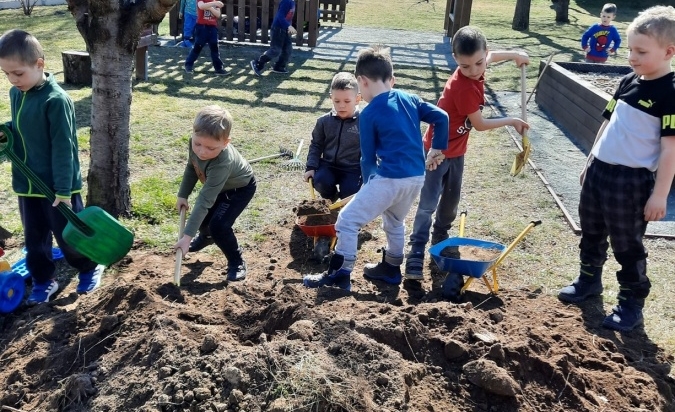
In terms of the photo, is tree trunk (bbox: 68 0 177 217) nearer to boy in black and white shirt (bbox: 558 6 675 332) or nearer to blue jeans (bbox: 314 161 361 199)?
blue jeans (bbox: 314 161 361 199)

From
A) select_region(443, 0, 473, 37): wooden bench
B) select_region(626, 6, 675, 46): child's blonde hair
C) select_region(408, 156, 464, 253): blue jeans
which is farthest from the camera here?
select_region(443, 0, 473, 37): wooden bench

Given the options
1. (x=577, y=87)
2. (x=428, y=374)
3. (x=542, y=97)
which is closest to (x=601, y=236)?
(x=428, y=374)

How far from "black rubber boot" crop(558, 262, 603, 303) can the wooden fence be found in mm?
11348

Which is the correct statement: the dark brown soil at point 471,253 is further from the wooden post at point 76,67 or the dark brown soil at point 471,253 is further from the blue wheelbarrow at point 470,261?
the wooden post at point 76,67

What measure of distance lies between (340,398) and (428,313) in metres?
0.98

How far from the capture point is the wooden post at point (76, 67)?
32.0 feet

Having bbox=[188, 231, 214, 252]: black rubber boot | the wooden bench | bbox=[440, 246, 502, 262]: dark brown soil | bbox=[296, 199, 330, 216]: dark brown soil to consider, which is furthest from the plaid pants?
the wooden bench

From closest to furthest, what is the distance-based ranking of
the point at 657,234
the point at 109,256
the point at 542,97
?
the point at 109,256, the point at 657,234, the point at 542,97

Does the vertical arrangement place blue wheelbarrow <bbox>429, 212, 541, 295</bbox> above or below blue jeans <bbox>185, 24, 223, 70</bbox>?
below

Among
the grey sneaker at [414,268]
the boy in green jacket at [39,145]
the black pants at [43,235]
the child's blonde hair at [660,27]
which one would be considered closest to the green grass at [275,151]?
the grey sneaker at [414,268]

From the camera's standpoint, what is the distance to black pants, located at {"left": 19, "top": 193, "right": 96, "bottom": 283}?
4.03 metres

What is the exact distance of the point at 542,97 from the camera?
10.3 m

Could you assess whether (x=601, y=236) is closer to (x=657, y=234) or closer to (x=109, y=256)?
(x=657, y=234)

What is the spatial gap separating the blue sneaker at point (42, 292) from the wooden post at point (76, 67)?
6.43 meters
